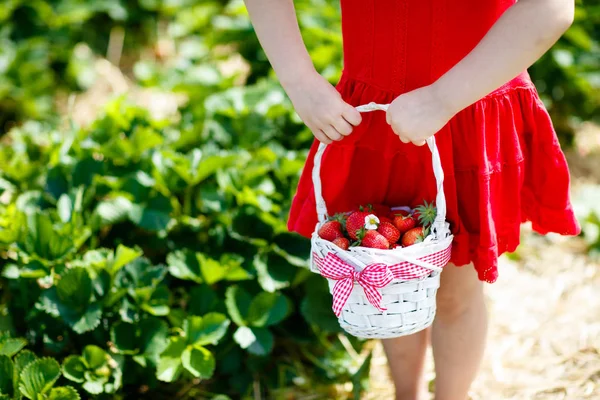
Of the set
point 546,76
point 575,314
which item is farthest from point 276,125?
point 546,76

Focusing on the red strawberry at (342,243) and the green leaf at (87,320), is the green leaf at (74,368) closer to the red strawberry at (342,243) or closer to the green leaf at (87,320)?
the green leaf at (87,320)

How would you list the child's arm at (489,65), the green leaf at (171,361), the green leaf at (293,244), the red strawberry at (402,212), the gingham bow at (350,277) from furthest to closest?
the green leaf at (293,244), the green leaf at (171,361), the red strawberry at (402,212), the gingham bow at (350,277), the child's arm at (489,65)

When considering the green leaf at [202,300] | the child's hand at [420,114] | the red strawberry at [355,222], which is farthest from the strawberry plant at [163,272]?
the child's hand at [420,114]

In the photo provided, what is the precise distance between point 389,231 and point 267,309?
2.17 ft

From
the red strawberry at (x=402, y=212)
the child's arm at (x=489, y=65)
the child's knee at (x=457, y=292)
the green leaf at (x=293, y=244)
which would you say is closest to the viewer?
the child's arm at (x=489, y=65)

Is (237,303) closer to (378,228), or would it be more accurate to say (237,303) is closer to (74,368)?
(74,368)

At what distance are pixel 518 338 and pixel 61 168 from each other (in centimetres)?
146

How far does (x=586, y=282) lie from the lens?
246 centimetres

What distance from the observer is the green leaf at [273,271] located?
6.31 ft

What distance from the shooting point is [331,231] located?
1369mm

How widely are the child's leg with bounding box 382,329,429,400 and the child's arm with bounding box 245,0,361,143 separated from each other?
568mm

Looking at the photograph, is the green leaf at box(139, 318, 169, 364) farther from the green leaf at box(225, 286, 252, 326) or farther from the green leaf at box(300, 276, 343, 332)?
the green leaf at box(300, 276, 343, 332)

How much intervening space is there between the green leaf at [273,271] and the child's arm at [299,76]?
0.65 m

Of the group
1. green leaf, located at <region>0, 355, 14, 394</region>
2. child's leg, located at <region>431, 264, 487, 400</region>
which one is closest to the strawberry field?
green leaf, located at <region>0, 355, 14, 394</region>
